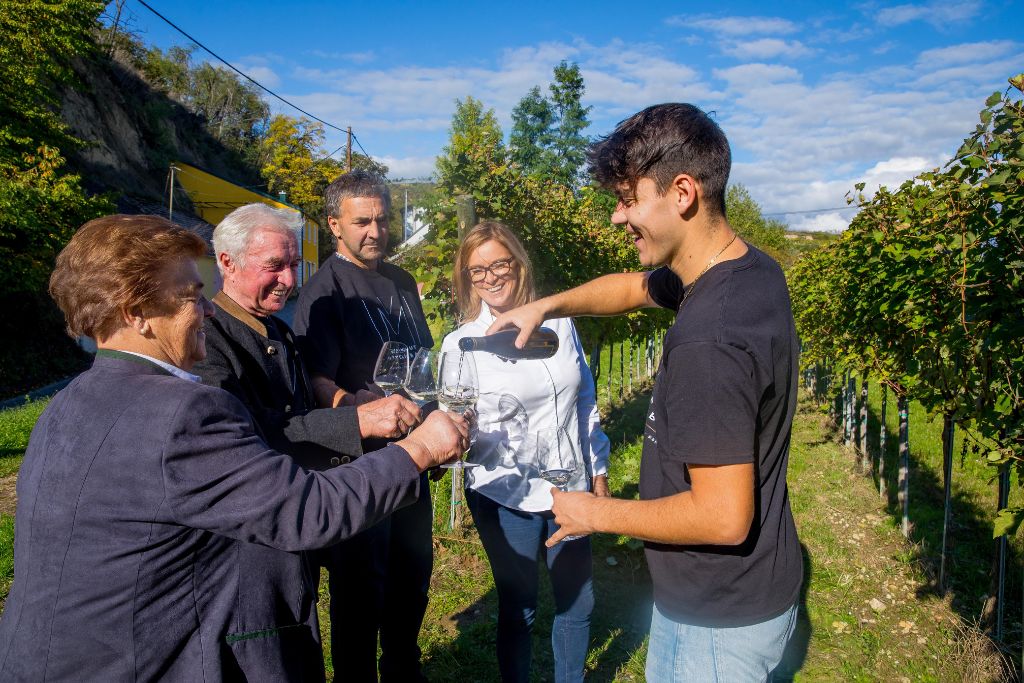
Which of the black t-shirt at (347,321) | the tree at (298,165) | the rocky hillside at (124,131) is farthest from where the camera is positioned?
the tree at (298,165)

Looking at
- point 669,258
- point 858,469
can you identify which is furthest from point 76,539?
point 858,469

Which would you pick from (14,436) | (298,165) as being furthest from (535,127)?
(14,436)

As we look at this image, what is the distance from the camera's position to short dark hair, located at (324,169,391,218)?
10.8ft

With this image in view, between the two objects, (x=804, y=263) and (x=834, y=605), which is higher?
(x=804, y=263)

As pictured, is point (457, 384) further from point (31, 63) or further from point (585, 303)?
point (31, 63)

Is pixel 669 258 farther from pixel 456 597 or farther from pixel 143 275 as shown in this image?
pixel 456 597

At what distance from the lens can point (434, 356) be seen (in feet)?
7.86

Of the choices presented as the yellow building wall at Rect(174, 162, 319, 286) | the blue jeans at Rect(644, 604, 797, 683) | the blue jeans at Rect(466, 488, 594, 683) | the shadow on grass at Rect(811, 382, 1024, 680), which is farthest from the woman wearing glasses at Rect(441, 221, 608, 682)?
the yellow building wall at Rect(174, 162, 319, 286)

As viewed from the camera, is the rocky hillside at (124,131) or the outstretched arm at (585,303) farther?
the rocky hillside at (124,131)

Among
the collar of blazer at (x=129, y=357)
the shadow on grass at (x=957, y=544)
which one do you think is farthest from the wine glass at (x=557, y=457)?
the shadow on grass at (x=957, y=544)

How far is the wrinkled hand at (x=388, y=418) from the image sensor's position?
7.20 feet

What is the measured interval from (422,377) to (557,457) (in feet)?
1.95

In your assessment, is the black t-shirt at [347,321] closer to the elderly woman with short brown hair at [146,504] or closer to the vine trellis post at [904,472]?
the elderly woman with short brown hair at [146,504]

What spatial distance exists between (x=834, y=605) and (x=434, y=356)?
342 centimetres
